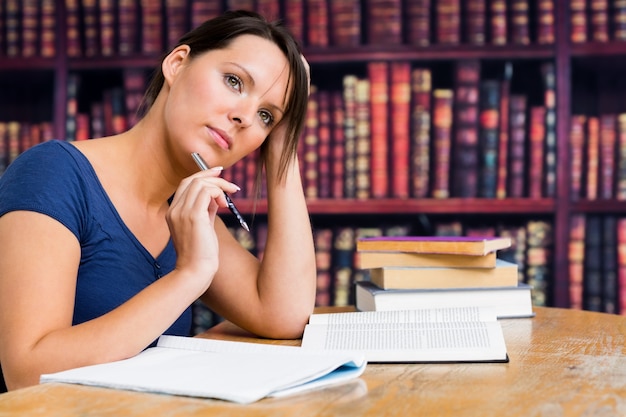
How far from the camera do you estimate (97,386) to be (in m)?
0.75

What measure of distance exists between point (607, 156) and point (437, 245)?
117 centimetres

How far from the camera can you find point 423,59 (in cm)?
223

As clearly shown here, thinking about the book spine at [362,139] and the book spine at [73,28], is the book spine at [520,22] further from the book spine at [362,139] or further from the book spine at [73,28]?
the book spine at [73,28]

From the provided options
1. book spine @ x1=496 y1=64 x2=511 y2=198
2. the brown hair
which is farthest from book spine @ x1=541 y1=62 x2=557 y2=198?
the brown hair

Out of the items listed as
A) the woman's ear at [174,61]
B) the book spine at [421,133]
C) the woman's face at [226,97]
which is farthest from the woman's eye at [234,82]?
the book spine at [421,133]

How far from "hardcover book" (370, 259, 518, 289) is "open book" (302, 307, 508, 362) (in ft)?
0.38

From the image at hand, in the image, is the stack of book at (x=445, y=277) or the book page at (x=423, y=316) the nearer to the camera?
the book page at (x=423, y=316)

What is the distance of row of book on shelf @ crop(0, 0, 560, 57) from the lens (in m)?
2.24

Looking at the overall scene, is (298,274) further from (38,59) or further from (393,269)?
(38,59)

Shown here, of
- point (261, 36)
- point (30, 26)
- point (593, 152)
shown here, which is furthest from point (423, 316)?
point (30, 26)

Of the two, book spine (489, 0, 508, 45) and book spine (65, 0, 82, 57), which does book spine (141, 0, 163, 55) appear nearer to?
book spine (65, 0, 82, 57)

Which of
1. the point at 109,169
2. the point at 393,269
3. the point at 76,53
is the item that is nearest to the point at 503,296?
the point at 393,269

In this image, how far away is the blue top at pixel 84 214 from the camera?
3.38 feet

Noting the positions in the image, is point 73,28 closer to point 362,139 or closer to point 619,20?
point 362,139
